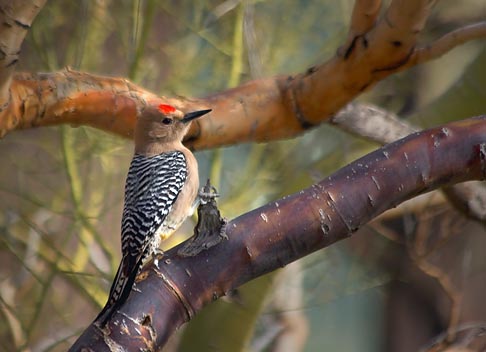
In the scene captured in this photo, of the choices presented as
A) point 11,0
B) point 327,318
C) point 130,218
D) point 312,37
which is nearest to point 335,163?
point 312,37

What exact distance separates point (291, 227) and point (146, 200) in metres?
1.15

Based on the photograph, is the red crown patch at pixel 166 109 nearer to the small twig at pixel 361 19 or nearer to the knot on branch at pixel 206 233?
the small twig at pixel 361 19

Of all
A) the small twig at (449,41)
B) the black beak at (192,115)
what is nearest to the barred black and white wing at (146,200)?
the black beak at (192,115)

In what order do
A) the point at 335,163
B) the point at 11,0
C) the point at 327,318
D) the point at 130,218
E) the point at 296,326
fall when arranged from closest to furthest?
the point at 11,0, the point at 130,218, the point at 335,163, the point at 296,326, the point at 327,318

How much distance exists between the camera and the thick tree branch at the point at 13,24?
8.87ft

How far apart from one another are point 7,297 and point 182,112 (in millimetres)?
1995

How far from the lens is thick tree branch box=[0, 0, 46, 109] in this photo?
2.71 metres

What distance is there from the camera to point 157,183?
3.77m

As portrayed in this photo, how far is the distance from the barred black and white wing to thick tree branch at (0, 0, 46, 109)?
786 mm

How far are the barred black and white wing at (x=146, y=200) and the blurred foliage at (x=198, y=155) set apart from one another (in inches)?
29.4

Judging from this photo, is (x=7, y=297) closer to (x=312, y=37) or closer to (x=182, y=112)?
(x=182, y=112)

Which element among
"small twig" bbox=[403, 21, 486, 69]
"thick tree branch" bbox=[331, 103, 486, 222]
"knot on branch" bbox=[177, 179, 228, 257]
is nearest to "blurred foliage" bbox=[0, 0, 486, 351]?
"thick tree branch" bbox=[331, 103, 486, 222]

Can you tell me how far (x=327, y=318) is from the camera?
7.87 meters

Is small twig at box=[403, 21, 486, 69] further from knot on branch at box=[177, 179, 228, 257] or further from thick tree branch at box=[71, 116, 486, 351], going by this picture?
knot on branch at box=[177, 179, 228, 257]
